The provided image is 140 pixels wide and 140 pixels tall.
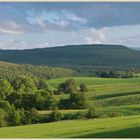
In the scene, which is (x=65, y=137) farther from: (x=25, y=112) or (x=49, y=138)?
(x=25, y=112)

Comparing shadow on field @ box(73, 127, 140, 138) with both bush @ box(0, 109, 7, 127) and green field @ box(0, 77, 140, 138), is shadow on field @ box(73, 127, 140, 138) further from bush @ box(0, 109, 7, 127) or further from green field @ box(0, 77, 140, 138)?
bush @ box(0, 109, 7, 127)

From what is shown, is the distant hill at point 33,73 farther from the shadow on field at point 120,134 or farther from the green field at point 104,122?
the shadow on field at point 120,134

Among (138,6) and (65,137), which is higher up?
(138,6)

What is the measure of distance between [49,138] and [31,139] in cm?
70

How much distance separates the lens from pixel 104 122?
19797 millimetres

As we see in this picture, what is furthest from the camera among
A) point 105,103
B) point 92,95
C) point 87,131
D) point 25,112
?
point 92,95

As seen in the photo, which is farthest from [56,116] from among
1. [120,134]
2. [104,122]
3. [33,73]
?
[33,73]

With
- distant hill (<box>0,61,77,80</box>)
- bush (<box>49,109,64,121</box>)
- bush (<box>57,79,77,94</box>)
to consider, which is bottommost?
bush (<box>49,109,64,121</box>)

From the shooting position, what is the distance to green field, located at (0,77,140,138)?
53.4ft

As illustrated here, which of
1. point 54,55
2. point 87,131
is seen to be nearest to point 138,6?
point 87,131

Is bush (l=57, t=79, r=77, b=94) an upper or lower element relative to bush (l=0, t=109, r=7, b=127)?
upper

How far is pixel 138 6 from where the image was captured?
24.0 m

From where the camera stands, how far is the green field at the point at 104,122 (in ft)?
53.4

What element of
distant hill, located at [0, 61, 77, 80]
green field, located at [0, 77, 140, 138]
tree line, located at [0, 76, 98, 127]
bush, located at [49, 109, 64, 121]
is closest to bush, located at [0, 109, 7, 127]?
tree line, located at [0, 76, 98, 127]
